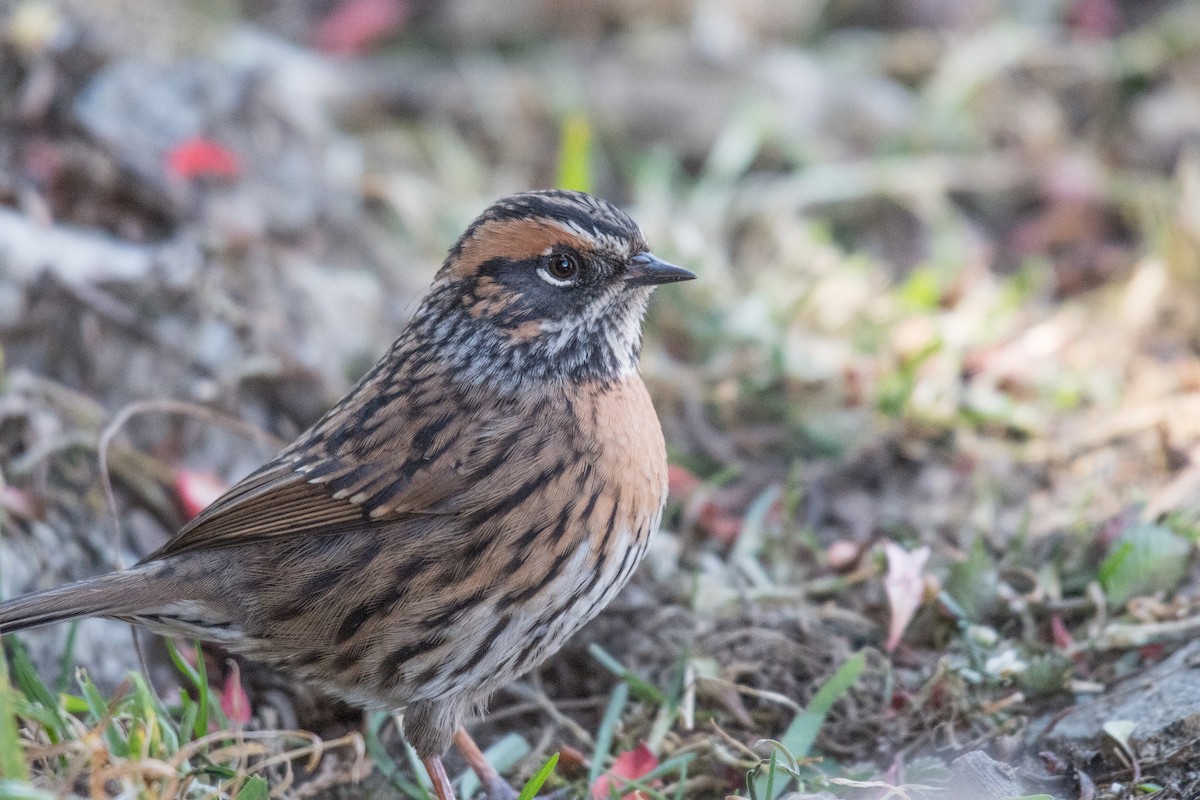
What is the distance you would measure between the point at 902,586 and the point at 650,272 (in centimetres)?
136

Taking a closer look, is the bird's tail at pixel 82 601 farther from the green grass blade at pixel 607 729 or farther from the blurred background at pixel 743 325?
the green grass blade at pixel 607 729

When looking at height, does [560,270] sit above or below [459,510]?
above

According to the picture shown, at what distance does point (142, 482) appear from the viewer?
5.28 m

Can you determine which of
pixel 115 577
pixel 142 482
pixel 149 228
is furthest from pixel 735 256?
pixel 115 577

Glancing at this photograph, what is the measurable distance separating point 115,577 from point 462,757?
1.36 m

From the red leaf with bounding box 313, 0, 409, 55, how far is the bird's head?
16.2 feet

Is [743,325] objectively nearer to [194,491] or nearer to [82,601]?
[194,491]

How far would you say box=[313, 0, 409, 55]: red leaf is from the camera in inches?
353

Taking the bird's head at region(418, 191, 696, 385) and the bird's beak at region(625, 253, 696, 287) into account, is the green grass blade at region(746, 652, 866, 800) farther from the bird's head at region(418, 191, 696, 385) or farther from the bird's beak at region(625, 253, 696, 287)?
the bird's beak at region(625, 253, 696, 287)

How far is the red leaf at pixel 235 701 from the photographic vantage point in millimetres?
4320

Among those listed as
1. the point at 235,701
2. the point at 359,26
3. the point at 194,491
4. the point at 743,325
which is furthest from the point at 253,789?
the point at 359,26

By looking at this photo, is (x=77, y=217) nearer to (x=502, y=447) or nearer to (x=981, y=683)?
(x=502, y=447)

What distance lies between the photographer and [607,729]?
14.9ft

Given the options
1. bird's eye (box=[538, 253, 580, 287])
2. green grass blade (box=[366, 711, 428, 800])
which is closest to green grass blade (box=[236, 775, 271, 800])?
green grass blade (box=[366, 711, 428, 800])
